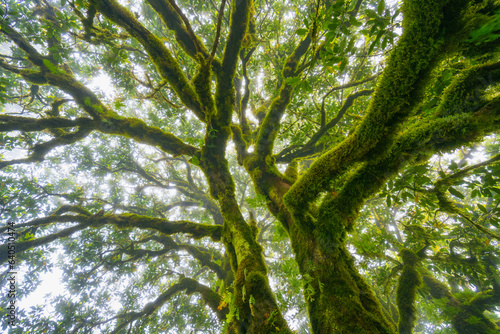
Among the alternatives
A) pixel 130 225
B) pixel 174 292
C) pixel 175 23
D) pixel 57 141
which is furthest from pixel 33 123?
pixel 174 292

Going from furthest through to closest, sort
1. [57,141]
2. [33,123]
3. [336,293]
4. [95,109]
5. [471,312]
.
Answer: [471,312] < [57,141] < [95,109] < [33,123] < [336,293]

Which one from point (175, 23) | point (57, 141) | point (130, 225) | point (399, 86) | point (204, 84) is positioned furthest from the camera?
point (130, 225)

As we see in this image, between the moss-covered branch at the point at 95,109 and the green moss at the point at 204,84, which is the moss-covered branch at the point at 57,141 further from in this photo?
the green moss at the point at 204,84

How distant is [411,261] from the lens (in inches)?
179

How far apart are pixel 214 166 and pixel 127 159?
7.69 metres

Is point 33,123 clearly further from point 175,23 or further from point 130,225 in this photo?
point 175,23

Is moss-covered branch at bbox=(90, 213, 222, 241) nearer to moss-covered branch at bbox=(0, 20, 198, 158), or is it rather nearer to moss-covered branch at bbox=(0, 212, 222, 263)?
moss-covered branch at bbox=(0, 212, 222, 263)

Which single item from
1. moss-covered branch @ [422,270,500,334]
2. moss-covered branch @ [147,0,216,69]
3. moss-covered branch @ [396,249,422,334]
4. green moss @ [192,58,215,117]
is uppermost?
moss-covered branch @ [147,0,216,69]

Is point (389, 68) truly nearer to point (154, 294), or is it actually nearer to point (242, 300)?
point (242, 300)

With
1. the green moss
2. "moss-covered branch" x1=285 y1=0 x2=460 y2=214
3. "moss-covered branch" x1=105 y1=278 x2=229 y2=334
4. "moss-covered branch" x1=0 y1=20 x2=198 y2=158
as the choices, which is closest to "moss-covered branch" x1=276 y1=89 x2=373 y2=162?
"moss-covered branch" x1=285 y1=0 x2=460 y2=214

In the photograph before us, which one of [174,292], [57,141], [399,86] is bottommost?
[399,86]

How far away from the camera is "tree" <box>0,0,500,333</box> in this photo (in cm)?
177

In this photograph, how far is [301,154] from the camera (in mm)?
6066

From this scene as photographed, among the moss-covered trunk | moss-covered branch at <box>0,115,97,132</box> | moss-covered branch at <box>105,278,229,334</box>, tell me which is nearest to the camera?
the moss-covered trunk
